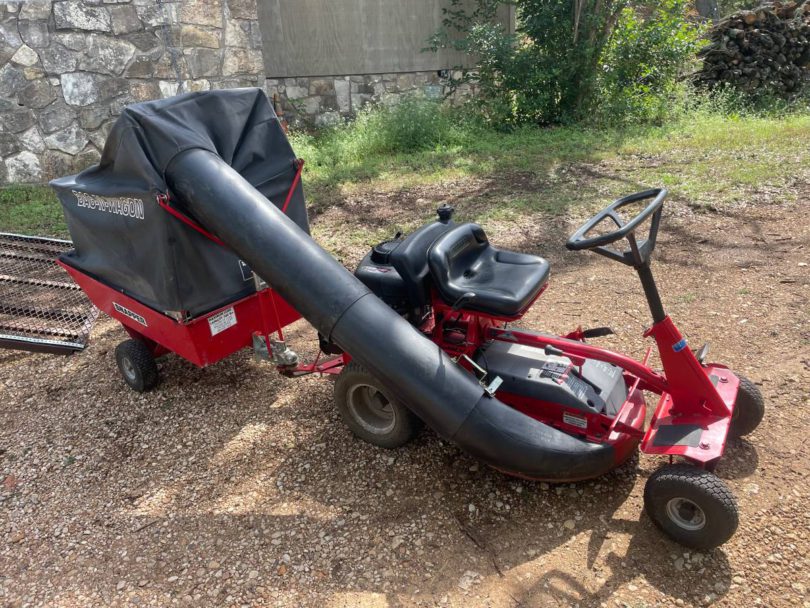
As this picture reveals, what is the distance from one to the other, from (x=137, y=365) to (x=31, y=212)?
4258 millimetres

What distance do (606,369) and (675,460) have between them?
1.91ft

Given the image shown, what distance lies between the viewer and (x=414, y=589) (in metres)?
2.40

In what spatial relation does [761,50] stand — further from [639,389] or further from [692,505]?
[692,505]

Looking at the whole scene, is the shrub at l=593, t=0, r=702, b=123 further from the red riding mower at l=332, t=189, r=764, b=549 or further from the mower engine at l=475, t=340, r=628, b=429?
the mower engine at l=475, t=340, r=628, b=429

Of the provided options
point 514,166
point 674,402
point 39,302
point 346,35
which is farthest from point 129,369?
point 346,35

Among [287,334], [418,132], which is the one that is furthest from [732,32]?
[287,334]

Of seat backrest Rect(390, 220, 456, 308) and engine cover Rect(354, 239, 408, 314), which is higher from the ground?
seat backrest Rect(390, 220, 456, 308)

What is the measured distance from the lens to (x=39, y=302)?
469cm

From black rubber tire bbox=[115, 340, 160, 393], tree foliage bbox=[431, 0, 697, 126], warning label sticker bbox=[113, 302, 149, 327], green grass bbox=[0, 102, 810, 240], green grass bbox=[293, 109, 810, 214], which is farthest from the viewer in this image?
tree foliage bbox=[431, 0, 697, 126]

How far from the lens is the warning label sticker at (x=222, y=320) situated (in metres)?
3.27

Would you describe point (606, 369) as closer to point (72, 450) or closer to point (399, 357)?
point (399, 357)

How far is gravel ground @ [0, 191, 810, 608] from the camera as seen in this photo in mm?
2404

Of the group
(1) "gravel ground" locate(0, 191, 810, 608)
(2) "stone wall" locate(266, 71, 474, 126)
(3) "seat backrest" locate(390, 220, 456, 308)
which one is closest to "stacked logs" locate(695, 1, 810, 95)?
(2) "stone wall" locate(266, 71, 474, 126)

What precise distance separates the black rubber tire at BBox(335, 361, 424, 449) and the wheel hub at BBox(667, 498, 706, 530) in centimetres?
121
